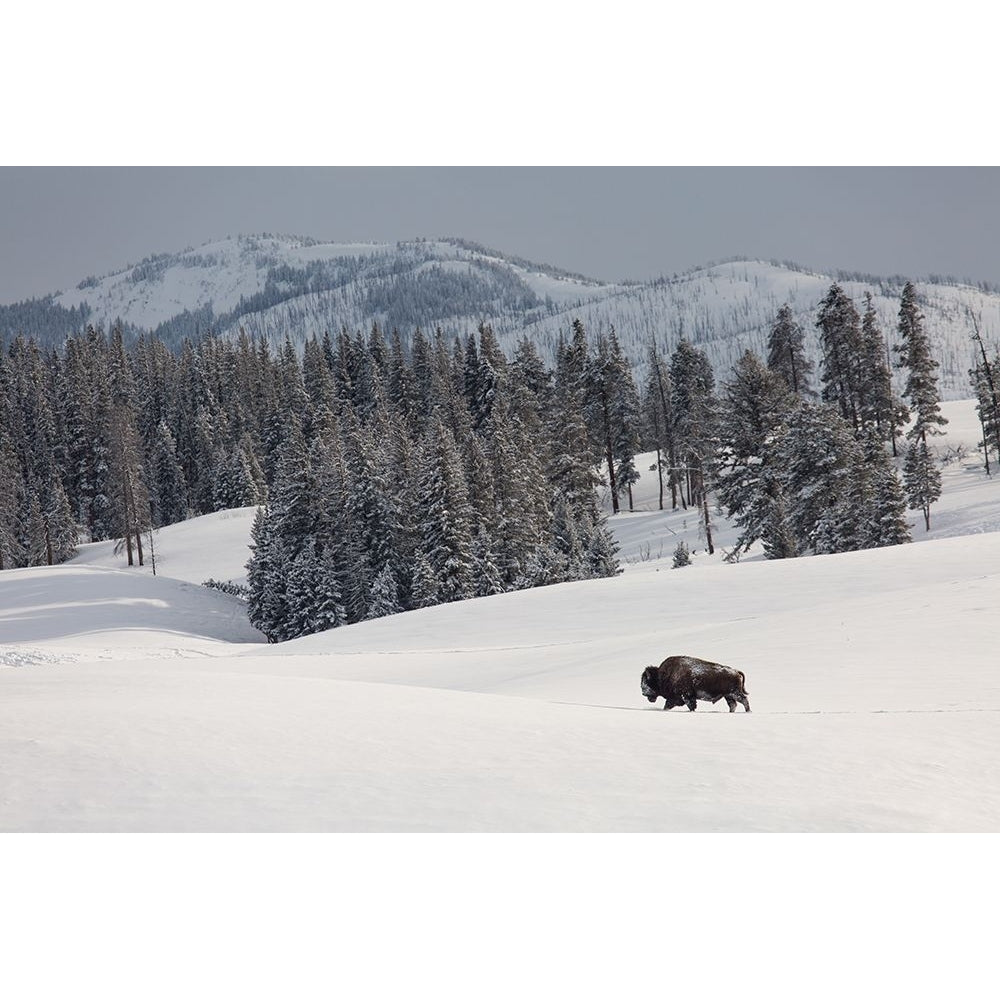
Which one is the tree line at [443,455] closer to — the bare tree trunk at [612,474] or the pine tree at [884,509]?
the pine tree at [884,509]

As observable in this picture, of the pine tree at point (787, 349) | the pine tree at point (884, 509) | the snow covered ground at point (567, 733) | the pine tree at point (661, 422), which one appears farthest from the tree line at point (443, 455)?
the snow covered ground at point (567, 733)

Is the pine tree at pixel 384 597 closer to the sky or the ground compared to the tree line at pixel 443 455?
closer to the ground

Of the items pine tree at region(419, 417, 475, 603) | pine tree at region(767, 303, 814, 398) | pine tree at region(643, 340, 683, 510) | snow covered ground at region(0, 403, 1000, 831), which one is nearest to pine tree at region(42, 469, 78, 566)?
pine tree at region(419, 417, 475, 603)

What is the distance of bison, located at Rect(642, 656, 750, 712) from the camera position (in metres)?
12.0

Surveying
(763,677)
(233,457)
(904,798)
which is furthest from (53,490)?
(904,798)

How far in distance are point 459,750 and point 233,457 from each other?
86841 mm

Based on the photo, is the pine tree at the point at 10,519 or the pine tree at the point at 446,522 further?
the pine tree at the point at 10,519

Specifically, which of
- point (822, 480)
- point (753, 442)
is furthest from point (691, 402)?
point (822, 480)

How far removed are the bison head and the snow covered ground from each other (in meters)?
0.21

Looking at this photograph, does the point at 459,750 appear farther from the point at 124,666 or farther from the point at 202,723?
the point at 124,666

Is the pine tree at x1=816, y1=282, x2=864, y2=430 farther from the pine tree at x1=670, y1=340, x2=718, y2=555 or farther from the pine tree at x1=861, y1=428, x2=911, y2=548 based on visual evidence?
the pine tree at x1=861, y1=428, x2=911, y2=548

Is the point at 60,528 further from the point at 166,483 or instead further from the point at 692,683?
the point at 692,683

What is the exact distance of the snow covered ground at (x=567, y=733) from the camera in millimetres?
6957
